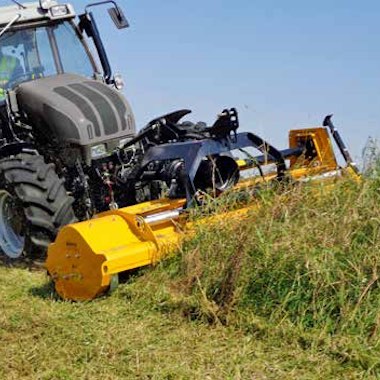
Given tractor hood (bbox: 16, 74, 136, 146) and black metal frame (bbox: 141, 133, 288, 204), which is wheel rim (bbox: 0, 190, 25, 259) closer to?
tractor hood (bbox: 16, 74, 136, 146)

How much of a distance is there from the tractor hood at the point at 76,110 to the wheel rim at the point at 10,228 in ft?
2.31

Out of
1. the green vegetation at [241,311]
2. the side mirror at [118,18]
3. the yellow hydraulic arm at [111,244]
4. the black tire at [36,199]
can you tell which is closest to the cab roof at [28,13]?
the side mirror at [118,18]

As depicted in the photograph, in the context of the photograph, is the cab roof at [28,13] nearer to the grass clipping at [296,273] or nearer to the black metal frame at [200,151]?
the black metal frame at [200,151]

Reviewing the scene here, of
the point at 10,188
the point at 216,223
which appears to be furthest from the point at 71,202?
the point at 216,223

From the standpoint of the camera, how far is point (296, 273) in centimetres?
396

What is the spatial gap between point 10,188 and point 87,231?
4.43 ft

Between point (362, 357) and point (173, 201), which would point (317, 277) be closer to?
point (362, 357)

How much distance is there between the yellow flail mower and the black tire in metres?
0.55

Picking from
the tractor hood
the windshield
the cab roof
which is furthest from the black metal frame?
the cab roof

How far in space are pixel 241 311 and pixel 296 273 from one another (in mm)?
364

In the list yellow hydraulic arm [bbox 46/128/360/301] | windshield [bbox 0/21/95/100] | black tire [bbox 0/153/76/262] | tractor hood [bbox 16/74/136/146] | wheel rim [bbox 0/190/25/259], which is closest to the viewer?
yellow hydraulic arm [bbox 46/128/360/301]

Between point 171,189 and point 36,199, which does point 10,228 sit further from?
point 171,189

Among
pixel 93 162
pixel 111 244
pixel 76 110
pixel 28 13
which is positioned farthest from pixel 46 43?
pixel 111 244

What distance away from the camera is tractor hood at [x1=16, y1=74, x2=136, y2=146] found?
619 centimetres
